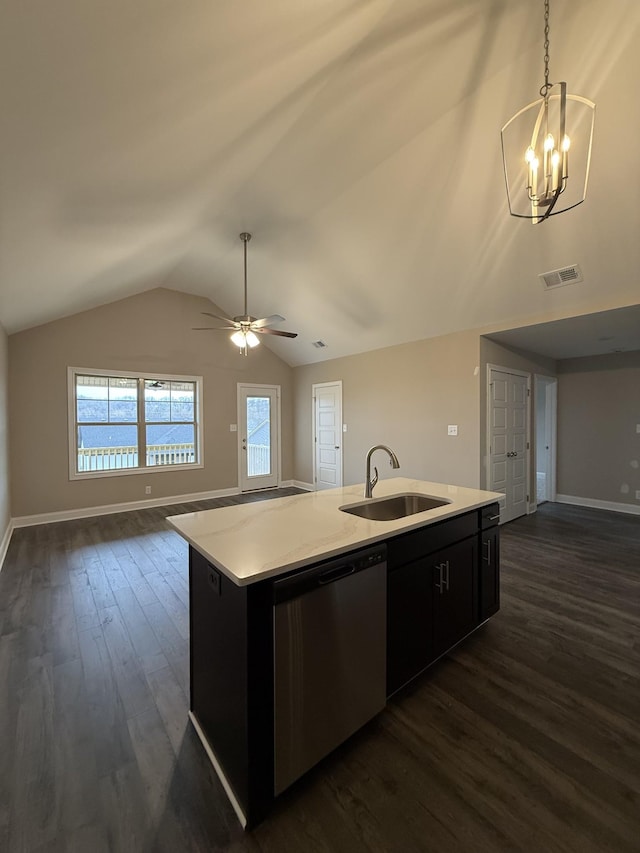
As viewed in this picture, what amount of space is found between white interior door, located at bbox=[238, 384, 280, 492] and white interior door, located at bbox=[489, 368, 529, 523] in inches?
169

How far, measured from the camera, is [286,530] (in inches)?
64.7

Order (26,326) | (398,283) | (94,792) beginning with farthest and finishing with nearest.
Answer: (26,326) → (398,283) → (94,792)

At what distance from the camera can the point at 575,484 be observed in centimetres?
599

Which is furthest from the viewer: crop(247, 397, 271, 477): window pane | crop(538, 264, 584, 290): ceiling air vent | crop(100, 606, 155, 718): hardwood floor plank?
crop(247, 397, 271, 477): window pane

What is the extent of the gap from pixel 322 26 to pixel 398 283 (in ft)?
9.46

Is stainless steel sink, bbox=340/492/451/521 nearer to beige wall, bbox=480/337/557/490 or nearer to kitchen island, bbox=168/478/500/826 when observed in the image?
kitchen island, bbox=168/478/500/826

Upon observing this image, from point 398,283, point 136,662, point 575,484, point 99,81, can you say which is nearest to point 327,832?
point 136,662

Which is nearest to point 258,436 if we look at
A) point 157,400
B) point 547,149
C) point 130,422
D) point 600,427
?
point 157,400

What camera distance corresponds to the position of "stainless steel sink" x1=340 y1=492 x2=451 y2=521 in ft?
7.39

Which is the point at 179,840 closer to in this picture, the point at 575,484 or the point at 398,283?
the point at 398,283

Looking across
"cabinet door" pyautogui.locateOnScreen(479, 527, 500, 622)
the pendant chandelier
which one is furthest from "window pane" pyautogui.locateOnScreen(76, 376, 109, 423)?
the pendant chandelier

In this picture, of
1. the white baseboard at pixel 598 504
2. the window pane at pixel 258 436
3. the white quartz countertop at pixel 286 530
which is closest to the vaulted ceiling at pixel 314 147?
the white quartz countertop at pixel 286 530

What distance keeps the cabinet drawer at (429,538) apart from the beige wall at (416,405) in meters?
2.60

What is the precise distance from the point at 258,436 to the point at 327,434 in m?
1.48
